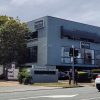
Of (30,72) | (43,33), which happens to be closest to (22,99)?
(30,72)

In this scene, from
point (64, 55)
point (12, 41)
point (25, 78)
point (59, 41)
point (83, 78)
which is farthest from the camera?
point (64, 55)

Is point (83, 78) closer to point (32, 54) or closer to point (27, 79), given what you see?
point (27, 79)

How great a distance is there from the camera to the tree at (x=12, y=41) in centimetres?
3534

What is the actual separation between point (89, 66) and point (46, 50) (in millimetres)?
10829

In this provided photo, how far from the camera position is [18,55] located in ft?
122

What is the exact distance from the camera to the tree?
3534 cm

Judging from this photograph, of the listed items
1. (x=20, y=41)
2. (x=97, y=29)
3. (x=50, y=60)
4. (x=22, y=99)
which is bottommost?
(x=22, y=99)

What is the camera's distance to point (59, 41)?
39094mm

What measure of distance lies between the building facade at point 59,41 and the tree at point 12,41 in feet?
9.33

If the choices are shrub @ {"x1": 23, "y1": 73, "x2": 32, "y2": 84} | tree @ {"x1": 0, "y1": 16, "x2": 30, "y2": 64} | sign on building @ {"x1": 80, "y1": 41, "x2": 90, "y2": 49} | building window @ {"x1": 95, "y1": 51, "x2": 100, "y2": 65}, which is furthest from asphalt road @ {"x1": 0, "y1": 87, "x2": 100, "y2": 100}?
building window @ {"x1": 95, "y1": 51, "x2": 100, "y2": 65}

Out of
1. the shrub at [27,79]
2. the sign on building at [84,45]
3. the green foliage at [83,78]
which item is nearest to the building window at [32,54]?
the sign on building at [84,45]

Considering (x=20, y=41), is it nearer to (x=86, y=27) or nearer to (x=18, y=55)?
(x=18, y=55)

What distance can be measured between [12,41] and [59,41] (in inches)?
327

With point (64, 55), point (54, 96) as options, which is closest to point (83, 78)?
point (64, 55)
